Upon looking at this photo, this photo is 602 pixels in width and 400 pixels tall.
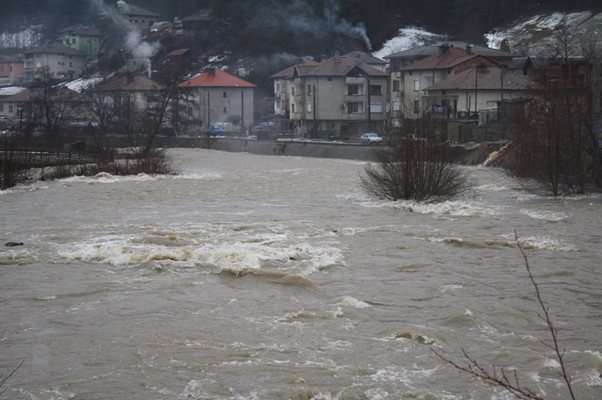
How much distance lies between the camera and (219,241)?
20875 millimetres

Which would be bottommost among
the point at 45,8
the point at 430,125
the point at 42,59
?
the point at 430,125

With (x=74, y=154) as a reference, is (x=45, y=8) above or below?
above

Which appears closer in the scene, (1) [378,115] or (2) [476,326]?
(2) [476,326]

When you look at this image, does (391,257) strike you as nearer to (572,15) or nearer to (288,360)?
(288,360)

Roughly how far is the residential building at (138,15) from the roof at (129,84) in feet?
161

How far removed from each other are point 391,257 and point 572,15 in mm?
79021

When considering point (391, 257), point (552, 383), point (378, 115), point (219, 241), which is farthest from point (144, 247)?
point (378, 115)

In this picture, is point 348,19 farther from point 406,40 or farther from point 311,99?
point 311,99

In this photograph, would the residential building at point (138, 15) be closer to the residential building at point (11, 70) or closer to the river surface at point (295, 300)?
the residential building at point (11, 70)

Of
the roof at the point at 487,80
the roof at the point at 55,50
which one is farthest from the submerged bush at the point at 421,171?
the roof at the point at 55,50

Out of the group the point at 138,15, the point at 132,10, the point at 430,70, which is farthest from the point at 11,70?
the point at 430,70

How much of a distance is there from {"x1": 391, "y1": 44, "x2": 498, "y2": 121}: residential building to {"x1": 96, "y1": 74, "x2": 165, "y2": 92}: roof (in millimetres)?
24283

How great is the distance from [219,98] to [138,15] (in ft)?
182

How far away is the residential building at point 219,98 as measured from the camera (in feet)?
273
